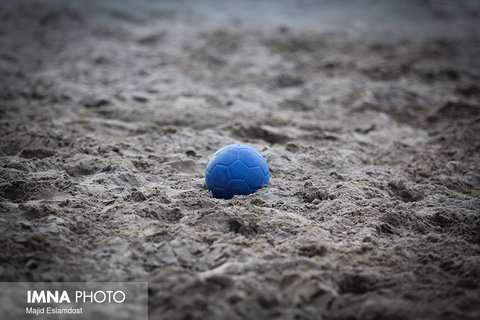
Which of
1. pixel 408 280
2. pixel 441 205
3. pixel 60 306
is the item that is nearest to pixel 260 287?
pixel 408 280

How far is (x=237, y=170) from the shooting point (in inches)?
131

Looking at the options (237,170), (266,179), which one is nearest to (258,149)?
(266,179)

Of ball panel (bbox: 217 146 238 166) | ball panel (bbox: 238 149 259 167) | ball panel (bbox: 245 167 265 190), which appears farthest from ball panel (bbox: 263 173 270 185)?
ball panel (bbox: 217 146 238 166)

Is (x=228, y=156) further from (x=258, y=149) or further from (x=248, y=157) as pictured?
(x=258, y=149)

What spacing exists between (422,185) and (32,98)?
15.7 ft

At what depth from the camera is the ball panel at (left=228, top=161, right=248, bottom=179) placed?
3.31m

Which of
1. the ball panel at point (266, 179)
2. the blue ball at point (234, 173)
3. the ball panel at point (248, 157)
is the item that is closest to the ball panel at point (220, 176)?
the blue ball at point (234, 173)

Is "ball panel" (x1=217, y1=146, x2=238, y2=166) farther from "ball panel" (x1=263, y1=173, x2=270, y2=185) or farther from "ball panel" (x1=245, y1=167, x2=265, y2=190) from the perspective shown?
"ball panel" (x1=263, y1=173, x2=270, y2=185)

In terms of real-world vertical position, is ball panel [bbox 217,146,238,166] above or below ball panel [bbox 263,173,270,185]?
above

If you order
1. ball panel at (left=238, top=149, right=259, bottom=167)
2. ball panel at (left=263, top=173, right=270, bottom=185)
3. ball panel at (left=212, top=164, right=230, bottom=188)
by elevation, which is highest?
ball panel at (left=238, top=149, right=259, bottom=167)

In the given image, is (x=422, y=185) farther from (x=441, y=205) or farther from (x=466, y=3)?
(x=466, y=3)

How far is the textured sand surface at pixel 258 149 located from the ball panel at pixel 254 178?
0.08m

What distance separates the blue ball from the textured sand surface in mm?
115

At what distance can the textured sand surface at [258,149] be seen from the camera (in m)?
2.38
